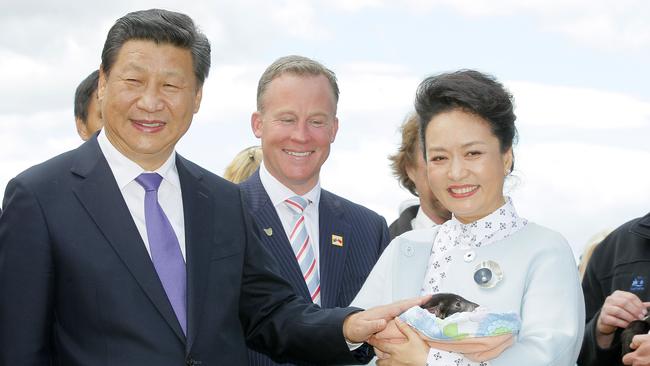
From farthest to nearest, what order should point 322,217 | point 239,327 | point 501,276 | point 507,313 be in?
1. point 322,217
2. point 239,327
3. point 501,276
4. point 507,313

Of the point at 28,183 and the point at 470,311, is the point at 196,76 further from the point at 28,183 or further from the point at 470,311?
the point at 470,311

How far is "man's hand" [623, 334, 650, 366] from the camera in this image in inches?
193

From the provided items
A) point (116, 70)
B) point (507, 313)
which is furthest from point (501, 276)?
point (116, 70)

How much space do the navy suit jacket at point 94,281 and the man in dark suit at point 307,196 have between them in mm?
1188

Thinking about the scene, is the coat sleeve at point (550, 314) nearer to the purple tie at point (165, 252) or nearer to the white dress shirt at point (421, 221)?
the purple tie at point (165, 252)

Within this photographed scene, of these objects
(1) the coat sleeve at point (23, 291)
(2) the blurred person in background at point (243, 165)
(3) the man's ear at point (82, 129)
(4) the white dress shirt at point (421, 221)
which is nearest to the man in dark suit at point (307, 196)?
(2) the blurred person in background at point (243, 165)

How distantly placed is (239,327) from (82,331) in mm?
799

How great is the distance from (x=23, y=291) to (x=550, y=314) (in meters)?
2.13

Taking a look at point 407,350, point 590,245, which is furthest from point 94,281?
point 590,245

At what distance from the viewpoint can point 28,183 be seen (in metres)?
3.89

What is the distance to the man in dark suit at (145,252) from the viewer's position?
3.84 m

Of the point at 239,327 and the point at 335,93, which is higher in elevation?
the point at 335,93

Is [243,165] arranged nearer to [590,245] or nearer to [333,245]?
[333,245]

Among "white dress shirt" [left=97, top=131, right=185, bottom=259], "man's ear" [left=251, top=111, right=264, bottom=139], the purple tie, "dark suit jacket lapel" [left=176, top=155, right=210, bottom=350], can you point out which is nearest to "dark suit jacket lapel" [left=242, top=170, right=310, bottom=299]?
"man's ear" [left=251, top=111, right=264, bottom=139]
